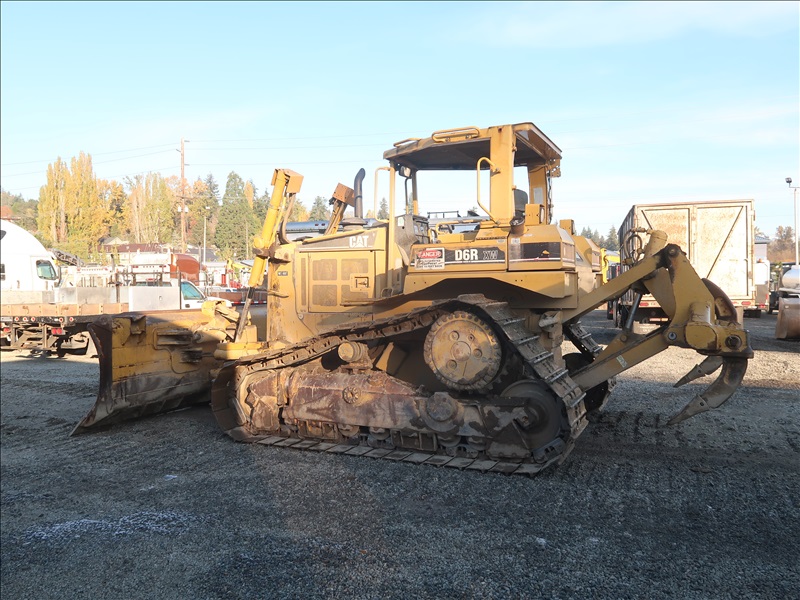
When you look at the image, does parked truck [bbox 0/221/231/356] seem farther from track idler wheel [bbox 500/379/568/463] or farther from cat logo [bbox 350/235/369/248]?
track idler wheel [bbox 500/379/568/463]

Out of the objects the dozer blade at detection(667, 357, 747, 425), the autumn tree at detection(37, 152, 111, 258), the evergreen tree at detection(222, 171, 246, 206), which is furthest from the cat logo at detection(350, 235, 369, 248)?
the evergreen tree at detection(222, 171, 246, 206)

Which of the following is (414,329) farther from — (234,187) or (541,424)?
(234,187)

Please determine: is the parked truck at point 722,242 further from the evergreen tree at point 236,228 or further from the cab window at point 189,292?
the evergreen tree at point 236,228

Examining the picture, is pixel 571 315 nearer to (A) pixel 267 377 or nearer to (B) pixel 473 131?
(B) pixel 473 131

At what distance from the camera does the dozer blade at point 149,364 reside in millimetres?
7266

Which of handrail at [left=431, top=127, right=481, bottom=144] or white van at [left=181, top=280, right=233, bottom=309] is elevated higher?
handrail at [left=431, top=127, right=481, bottom=144]

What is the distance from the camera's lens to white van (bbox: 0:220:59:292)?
1883 cm

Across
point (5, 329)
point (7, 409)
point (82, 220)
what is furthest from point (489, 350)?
point (82, 220)

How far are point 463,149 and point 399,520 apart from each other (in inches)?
153

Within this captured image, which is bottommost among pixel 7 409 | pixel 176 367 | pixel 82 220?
pixel 7 409

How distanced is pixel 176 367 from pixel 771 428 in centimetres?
719

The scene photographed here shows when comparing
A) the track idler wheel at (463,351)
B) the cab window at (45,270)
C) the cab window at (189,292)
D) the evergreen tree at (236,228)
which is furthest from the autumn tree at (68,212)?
the track idler wheel at (463,351)

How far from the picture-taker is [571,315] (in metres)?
6.32

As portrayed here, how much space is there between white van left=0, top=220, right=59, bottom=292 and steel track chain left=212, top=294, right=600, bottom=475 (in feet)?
48.9
